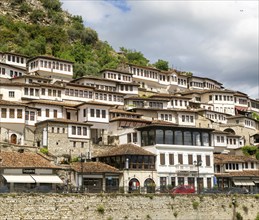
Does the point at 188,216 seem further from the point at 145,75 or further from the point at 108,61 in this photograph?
the point at 108,61

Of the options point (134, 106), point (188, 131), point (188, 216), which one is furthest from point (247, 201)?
point (134, 106)

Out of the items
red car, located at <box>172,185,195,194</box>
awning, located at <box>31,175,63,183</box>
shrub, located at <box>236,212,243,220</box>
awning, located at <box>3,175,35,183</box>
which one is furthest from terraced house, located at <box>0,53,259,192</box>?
shrub, located at <box>236,212,243,220</box>

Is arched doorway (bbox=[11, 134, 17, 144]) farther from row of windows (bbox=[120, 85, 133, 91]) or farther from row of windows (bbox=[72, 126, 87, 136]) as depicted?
row of windows (bbox=[120, 85, 133, 91])

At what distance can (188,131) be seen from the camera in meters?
54.5

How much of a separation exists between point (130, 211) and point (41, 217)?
7639 mm

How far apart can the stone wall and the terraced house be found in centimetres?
186

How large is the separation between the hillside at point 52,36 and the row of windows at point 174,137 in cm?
4205

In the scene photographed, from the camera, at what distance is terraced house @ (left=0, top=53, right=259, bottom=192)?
4928 cm

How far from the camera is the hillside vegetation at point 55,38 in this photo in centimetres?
10362

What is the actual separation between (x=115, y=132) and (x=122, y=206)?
82.9ft

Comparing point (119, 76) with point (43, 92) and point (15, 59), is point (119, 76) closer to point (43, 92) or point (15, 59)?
point (15, 59)

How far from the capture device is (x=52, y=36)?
117 meters

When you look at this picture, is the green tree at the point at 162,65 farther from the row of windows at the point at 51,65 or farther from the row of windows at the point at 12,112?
the row of windows at the point at 12,112

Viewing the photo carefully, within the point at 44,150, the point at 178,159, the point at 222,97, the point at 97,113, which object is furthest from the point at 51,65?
the point at 178,159
